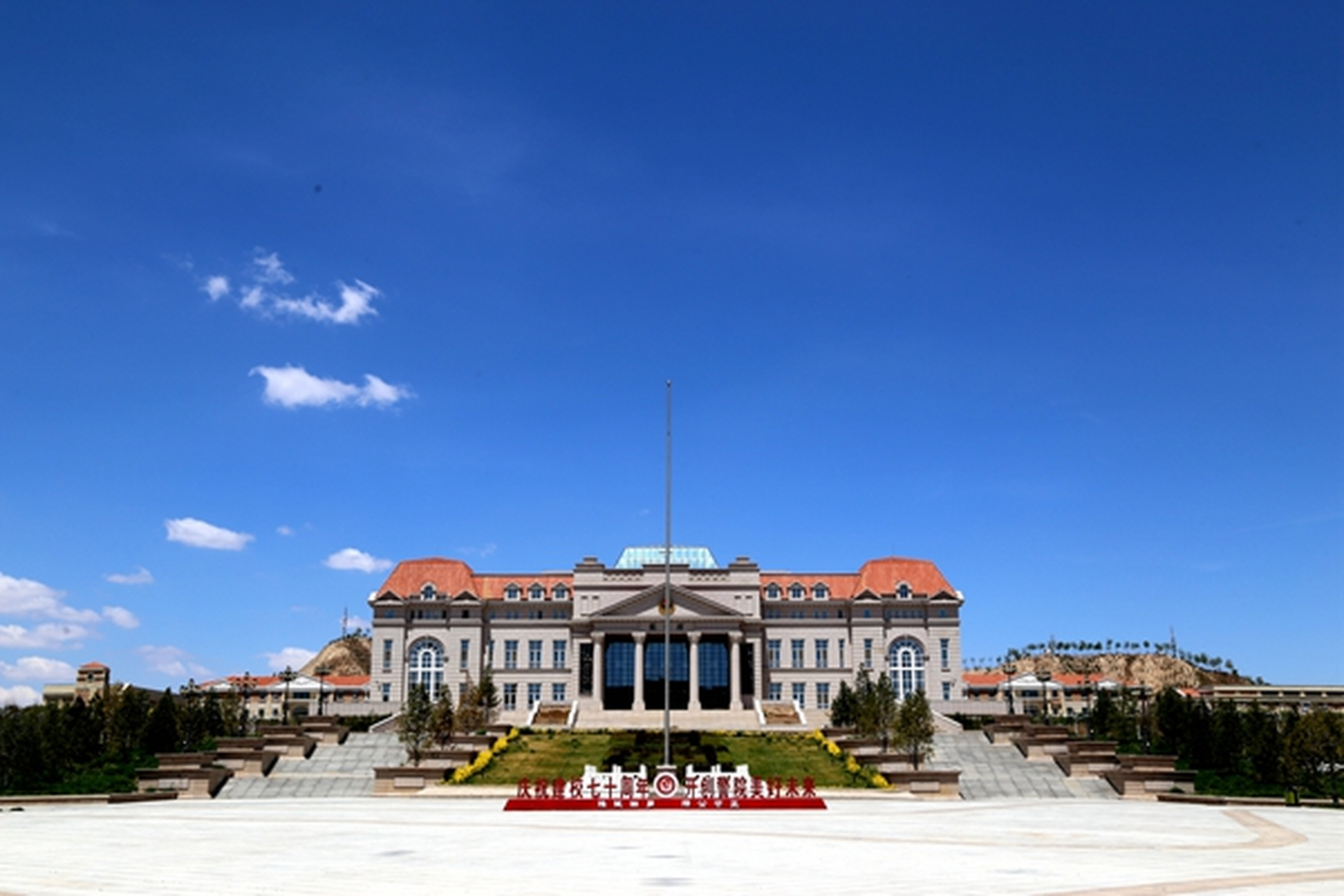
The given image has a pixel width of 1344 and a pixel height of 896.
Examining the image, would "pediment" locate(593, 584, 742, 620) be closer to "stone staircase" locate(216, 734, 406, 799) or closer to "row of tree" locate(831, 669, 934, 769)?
"row of tree" locate(831, 669, 934, 769)

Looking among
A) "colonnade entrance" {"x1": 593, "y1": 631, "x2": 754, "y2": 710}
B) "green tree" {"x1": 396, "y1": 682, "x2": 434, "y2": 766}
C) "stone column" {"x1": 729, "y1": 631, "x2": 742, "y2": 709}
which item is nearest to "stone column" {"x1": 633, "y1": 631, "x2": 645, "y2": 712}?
"colonnade entrance" {"x1": 593, "y1": 631, "x2": 754, "y2": 710}

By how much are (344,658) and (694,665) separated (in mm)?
111278

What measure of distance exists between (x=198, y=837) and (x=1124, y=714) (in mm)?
58879

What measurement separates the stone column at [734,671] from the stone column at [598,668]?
362 inches

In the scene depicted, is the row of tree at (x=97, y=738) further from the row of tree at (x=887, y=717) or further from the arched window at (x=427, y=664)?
the row of tree at (x=887, y=717)

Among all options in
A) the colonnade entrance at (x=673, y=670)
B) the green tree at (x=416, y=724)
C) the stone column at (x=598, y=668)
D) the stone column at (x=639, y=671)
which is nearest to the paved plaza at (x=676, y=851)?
the green tree at (x=416, y=724)

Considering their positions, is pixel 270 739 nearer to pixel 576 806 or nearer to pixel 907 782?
pixel 576 806

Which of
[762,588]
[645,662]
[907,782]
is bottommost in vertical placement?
[907,782]

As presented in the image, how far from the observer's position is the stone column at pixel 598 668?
Result: 83000mm

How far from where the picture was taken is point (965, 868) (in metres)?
20.0

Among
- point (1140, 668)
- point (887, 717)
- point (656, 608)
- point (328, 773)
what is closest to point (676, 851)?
point (328, 773)

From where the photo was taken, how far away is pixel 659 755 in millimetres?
54125

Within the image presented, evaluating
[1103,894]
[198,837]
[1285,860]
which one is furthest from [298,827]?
[1285,860]

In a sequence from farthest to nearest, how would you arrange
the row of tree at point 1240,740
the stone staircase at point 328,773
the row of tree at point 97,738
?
the row of tree at point 97,738, the stone staircase at point 328,773, the row of tree at point 1240,740
